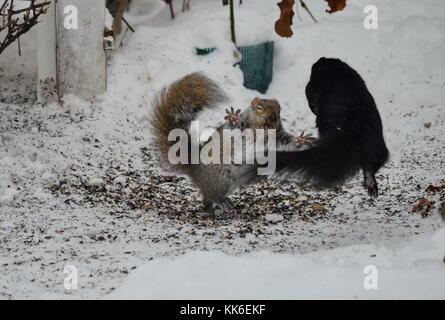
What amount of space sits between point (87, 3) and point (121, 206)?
2.18 metres

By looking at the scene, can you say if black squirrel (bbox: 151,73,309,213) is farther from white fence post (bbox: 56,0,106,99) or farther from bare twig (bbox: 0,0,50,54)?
white fence post (bbox: 56,0,106,99)

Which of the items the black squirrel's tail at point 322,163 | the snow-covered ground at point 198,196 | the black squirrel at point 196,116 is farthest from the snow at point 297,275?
the black squirrel at point 196,116

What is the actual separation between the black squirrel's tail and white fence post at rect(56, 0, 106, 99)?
2718 mm

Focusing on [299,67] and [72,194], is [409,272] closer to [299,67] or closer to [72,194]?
[72,194]

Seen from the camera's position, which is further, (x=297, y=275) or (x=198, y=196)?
(x=198, y=196)

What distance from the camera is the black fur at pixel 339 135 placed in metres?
4.10

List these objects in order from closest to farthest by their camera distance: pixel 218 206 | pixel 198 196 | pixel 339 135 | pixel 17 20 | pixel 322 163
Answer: pixel 322 163 < pixel 339 135 < pixel 218 206 < pixel 17 20 < pixel 198 196

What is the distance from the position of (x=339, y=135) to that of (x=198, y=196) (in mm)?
1283

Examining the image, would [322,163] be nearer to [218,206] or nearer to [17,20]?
[218,206]

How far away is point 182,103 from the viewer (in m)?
4.59

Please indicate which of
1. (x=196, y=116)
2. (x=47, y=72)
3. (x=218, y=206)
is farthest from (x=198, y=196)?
(x=47, y=72)

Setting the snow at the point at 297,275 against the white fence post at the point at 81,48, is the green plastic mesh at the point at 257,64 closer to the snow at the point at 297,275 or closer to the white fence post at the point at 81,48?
the white fence post at the point at 81,48

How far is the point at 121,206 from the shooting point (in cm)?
485

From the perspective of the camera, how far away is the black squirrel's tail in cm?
409
